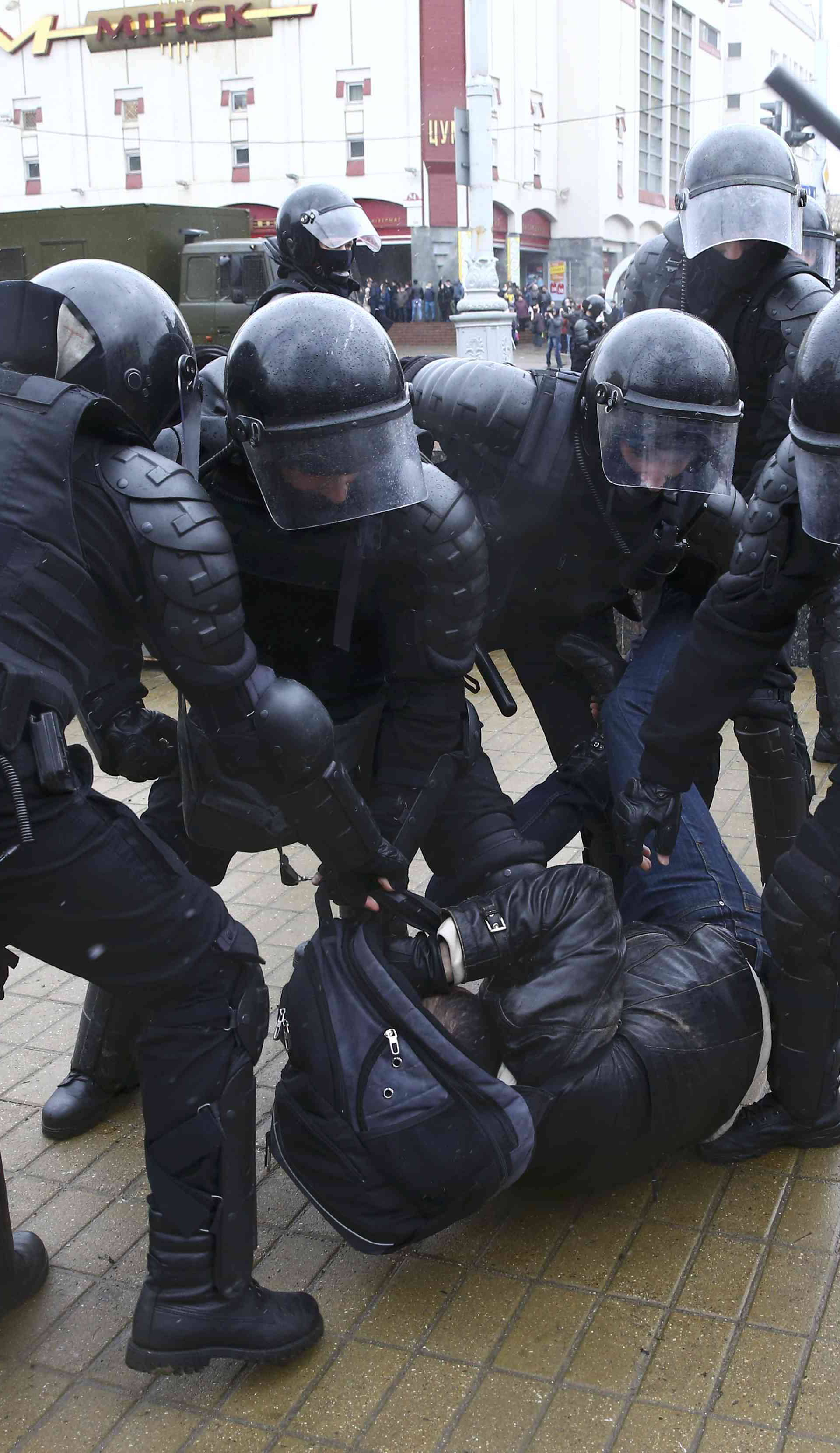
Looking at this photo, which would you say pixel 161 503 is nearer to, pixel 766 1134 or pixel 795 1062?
pixel 795 1062

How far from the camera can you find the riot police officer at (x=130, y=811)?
212 cm

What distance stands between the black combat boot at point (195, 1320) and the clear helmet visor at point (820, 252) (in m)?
3.79

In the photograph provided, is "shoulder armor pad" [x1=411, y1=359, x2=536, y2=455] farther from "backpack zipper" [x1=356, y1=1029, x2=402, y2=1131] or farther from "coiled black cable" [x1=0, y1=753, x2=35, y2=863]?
"coiled black cable" [x1=0, y1=753, x2=35, y2=863]

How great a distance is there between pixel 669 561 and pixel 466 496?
73cm

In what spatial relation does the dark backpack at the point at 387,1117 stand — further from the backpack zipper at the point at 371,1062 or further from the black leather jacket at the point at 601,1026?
the black leather jacket at the point at 601,1026

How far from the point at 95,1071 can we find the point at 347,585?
1.27 meters

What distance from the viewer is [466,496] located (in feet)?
9.87

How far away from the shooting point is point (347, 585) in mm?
Answer: 2889

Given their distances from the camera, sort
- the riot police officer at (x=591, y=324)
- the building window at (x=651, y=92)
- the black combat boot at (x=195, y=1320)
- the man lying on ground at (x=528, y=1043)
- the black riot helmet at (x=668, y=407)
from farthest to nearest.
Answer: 1. the building window at (x=651, y=92)
2. the riot police officer at (x=591, y=324)
3. the black riot helmet at (x=668, y=407)
4. the man lying on ground at (x=528, y=1043)
5. the black combat boot at (x=195, y=1320)

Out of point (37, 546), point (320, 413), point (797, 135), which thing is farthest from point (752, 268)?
point (797, 135)

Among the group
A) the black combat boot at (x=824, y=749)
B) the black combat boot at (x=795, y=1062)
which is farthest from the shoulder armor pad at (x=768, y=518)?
the black combat boot at (x=824, y=749)

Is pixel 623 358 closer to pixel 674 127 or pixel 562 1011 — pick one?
pixel 562 1011

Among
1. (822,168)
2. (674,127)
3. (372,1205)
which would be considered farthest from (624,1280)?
(674,127)

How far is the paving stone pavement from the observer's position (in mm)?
2242
